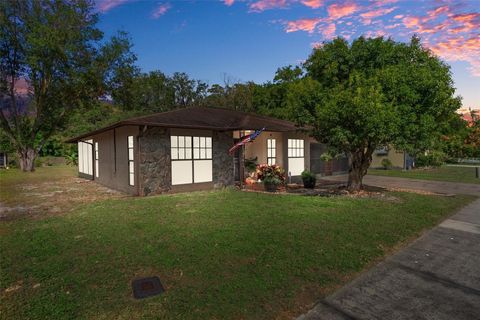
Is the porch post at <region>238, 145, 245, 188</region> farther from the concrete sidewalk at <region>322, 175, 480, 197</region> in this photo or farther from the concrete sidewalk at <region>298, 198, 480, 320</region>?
the concrete sidewalk at <region>298, 198, 480, 320</region>

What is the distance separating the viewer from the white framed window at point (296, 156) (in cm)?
1572

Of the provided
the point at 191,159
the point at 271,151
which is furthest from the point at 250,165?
the point at 191,159

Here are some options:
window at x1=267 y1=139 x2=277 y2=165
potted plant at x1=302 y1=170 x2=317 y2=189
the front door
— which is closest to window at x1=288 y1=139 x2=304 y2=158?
window at x1=267 y1=139 x2=277 y2=165

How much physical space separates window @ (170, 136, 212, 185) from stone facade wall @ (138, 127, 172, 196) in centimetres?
29

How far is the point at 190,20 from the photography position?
1541 cm

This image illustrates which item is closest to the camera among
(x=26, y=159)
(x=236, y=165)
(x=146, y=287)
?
(x=146, y=287)

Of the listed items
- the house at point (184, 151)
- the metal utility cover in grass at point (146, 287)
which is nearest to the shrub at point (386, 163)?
the house at point (184, 151)

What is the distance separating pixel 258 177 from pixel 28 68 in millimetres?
25553

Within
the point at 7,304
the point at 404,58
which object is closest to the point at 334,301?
the point at 7,304

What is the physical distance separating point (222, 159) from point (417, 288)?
990cm

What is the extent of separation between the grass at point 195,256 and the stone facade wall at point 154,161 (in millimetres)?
2535

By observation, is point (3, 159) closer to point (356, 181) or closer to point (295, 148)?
point (295, 148)

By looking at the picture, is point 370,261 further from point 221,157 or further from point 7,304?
point 221,157

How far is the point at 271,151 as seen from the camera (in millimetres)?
15211
